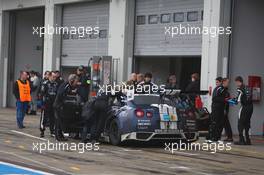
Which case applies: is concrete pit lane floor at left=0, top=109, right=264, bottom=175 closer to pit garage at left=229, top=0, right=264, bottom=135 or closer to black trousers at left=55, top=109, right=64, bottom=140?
black trousers at left=55, top=109, right=64, bottom=140

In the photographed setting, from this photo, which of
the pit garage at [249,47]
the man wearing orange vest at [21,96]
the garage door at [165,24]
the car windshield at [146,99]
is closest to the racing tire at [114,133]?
the car windshield at [146,99]

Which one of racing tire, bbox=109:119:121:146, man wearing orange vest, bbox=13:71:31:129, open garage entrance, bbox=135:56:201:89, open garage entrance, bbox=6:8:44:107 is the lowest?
racing tire, bbox=109:119:121:146

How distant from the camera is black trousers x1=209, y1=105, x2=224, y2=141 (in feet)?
55.0

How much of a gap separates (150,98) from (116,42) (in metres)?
9.24

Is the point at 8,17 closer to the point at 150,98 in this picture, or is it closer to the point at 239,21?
the point at 239,21

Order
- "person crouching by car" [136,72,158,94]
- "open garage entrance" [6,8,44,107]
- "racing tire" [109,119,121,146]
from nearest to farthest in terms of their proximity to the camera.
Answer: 1. "racing tire" [109,119,121,146]
2. "person crouching by car" [136,72,158,94]
3. "open garage entrance" [6,8,44,107]

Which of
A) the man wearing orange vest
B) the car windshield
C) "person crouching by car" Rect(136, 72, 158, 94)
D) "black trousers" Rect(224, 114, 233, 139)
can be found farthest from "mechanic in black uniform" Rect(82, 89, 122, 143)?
the man wearing orange vest

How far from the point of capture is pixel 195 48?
20.8 metres

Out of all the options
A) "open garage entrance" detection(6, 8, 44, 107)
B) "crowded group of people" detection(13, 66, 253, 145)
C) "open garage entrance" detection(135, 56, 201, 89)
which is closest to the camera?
"crowded group of people" detection(13, 66, 253, 145)

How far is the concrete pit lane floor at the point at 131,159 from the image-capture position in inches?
440

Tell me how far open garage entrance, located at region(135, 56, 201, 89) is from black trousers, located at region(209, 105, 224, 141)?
6237mm

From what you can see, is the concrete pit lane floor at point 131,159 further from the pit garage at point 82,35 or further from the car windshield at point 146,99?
the pit garage at point 82,35

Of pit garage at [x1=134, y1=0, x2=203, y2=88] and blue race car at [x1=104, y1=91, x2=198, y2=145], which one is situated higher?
pit garage at [x1=134, y1=0, x2=203, y2=88]

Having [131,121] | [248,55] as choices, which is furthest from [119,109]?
[248,55]
